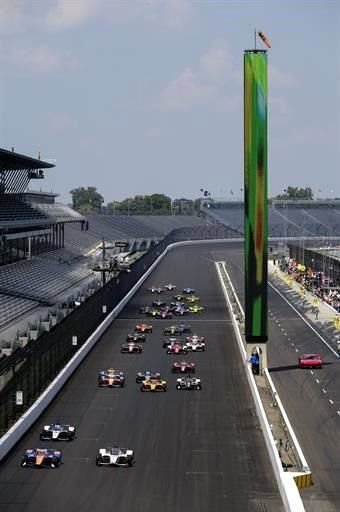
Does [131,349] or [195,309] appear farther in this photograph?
[195,309]

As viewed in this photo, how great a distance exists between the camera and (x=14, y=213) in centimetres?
7550

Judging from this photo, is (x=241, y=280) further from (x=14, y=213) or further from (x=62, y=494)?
(x=62, y=494)

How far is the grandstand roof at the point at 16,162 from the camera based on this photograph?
2876 inches

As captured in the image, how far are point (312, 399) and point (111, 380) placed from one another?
30.0 ft

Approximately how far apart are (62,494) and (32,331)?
72.7 feet

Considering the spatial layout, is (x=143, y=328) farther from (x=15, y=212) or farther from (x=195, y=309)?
(x=15, y=212)

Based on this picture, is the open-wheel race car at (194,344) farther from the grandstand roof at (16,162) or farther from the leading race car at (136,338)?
the grandstand roof at (16,162)

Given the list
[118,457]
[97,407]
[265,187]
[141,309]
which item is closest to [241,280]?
[141,309]

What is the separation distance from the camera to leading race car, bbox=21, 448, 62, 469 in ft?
94.6

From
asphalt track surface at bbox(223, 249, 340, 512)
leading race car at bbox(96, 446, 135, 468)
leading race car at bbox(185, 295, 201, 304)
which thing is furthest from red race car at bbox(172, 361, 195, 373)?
leading race car at bbox(185, 295, 201, 304)

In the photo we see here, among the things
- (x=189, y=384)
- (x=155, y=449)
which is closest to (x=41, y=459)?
(x=155, y=449)

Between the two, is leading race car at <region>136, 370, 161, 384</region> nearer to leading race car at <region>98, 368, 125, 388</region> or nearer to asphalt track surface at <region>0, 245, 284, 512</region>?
asphalt track surface at <region>0, 245, 284, 512</region>

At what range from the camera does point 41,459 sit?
94.8ft

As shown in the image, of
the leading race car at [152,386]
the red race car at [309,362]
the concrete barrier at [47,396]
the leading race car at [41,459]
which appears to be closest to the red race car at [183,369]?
the leading race car at [152,386]
